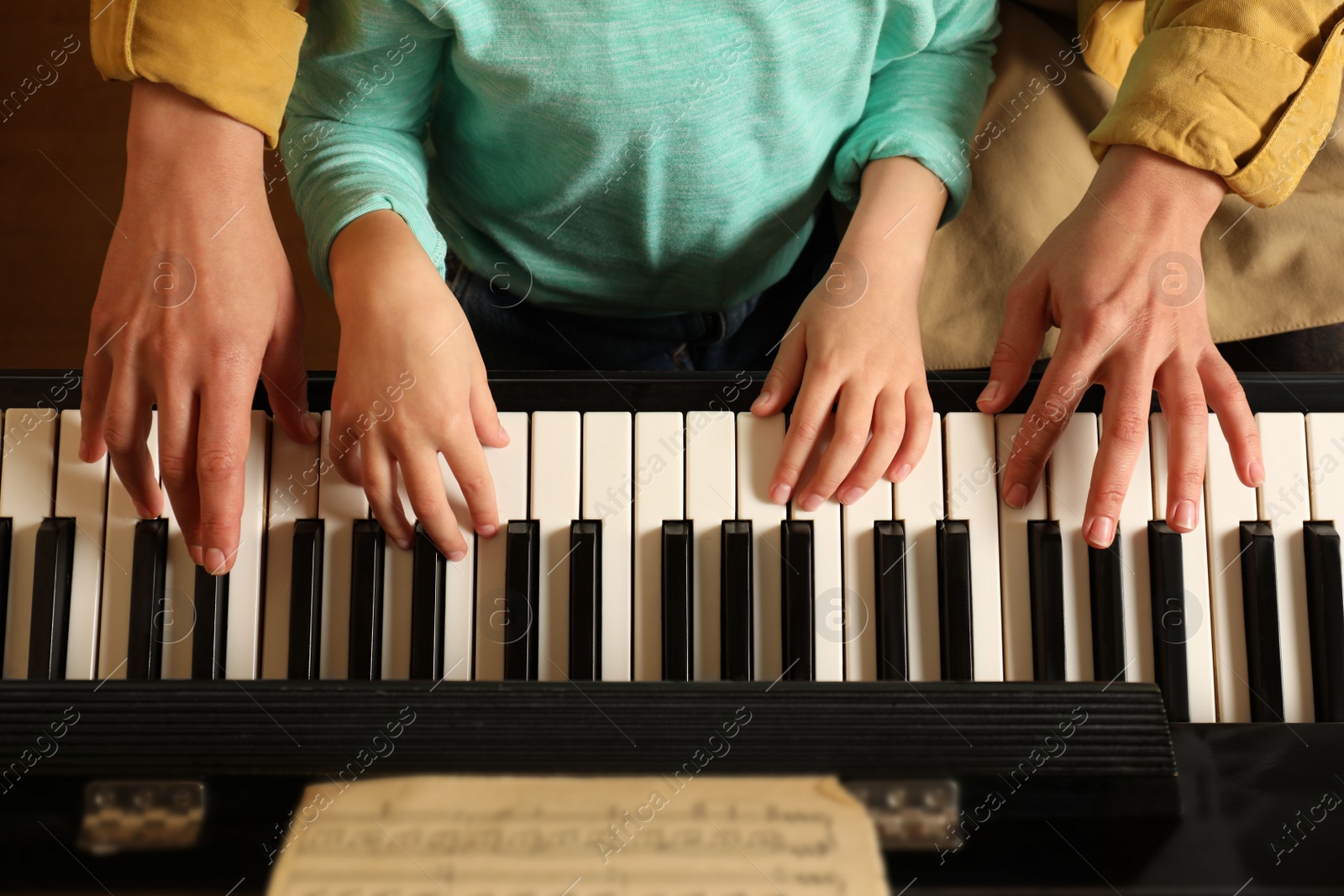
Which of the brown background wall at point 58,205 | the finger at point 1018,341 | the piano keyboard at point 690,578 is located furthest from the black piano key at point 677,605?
the brown background wall at point 58,205

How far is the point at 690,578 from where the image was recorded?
19.4 inches

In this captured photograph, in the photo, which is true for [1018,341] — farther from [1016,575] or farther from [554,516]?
[554,516]

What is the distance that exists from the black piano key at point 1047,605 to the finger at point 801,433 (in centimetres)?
14

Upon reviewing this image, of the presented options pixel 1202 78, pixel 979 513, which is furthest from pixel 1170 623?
pixel 1202 78

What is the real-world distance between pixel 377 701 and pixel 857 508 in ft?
0.94

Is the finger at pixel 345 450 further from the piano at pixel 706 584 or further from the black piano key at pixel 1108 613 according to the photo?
the black piano key at pixel 1108 613

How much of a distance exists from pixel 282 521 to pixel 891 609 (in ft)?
1.19

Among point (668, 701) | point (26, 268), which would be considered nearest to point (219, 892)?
point (668, 701)

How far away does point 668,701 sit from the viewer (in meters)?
0.43

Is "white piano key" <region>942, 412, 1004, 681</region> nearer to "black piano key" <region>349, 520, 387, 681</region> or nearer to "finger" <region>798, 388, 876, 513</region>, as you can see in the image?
Result: "finger" <region>798, 388, 876, 513</region>

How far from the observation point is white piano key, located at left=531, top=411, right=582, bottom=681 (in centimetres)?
49

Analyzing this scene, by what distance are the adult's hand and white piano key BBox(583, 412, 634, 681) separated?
22cm

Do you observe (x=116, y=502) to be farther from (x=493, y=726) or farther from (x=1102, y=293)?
(x=1102, y=293)

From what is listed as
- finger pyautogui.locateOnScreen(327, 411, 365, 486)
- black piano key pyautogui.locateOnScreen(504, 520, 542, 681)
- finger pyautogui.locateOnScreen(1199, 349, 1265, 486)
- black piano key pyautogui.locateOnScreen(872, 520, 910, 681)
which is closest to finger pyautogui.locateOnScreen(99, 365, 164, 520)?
finger pyautogui.locateOnScreen(327, 411, 365, 486)
